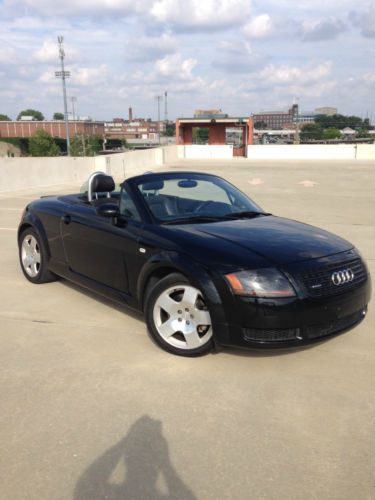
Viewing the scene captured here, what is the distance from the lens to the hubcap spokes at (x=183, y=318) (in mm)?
3537

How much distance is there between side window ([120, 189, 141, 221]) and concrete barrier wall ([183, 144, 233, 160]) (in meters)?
42.7

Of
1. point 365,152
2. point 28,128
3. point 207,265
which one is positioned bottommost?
point 365,152

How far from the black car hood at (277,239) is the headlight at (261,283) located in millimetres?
153

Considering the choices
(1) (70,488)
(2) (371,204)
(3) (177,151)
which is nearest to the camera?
(1) (70,488)

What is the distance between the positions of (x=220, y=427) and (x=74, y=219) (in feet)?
9.13

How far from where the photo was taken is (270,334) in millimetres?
3301

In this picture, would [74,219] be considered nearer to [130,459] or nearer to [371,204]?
[130,459]

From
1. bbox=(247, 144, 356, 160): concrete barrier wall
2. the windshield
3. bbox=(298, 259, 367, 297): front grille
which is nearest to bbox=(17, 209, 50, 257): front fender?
the windshield

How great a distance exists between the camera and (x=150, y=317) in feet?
12.5

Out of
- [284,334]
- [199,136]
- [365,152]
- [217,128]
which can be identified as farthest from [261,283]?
[199,136]

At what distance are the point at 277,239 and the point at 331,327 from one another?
2.59 ft

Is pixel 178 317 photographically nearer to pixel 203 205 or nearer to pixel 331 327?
pixel 331 327

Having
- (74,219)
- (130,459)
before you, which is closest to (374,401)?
(130,459)

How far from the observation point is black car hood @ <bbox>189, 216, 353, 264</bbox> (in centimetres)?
353
